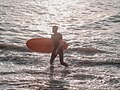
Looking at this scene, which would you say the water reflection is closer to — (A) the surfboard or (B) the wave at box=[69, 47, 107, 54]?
(A) the surfboard

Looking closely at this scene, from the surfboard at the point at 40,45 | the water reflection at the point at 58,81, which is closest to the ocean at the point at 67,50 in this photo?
the water reflection at the point at 58,81

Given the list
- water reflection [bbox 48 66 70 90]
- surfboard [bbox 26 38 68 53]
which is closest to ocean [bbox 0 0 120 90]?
water reflection [bbox 48 66 70 90]

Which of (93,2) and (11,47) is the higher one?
(11,47)

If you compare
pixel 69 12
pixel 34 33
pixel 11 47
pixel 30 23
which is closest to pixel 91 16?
pixel 69 12

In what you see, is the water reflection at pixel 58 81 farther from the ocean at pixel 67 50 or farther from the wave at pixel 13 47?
the wave at pixel 13 47

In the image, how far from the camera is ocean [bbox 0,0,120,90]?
13969mm

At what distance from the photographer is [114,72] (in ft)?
51.3

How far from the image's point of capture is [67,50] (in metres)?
19.4

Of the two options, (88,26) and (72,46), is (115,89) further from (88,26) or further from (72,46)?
(88,26)

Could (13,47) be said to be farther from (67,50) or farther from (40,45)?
(67,50)

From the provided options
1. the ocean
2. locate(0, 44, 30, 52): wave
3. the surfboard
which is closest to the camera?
the ocean

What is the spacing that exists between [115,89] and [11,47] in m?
7.51

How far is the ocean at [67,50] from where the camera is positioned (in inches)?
550

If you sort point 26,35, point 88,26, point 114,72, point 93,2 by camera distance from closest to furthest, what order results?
point 114,72 < point 26,35 < point 88,26 < point 93,2
